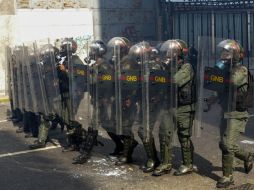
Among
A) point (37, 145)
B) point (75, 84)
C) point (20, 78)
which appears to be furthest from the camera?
point (20, 78)

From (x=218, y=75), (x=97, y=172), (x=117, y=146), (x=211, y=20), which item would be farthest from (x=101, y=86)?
(x=211, y=20)

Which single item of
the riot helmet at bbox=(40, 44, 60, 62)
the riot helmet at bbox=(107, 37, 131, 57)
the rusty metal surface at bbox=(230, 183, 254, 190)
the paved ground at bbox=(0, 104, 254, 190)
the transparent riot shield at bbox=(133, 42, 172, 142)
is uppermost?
the riot helmet at bbox=(107, 37, 131, 57)

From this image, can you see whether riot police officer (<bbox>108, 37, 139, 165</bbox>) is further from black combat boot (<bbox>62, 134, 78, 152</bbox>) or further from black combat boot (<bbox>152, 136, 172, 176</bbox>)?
black combat boot (<bbox>62, 134, 78, 152</bbox>)

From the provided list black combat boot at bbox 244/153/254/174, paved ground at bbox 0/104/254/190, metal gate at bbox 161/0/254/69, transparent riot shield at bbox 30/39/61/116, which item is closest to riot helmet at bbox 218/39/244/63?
paved ground at bbox 0/104/254/190

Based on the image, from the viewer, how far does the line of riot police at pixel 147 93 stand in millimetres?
6359

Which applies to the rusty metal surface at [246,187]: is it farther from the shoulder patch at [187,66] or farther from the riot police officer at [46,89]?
the riot police officer at [46,89]

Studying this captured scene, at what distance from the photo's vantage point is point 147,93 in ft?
22.5

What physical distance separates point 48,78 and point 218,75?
360 cm

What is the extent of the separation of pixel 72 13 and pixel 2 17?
2.78 meters

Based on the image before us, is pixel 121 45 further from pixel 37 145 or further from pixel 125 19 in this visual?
pixel 125 19

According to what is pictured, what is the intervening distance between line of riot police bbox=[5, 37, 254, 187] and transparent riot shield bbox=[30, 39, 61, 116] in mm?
19

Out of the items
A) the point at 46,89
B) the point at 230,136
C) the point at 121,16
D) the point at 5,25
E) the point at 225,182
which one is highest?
the point at 121,16

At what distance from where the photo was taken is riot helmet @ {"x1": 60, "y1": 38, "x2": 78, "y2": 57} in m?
8.16

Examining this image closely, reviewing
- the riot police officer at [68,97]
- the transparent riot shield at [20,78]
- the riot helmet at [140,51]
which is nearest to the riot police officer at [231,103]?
the riot helmet at [140,51]
